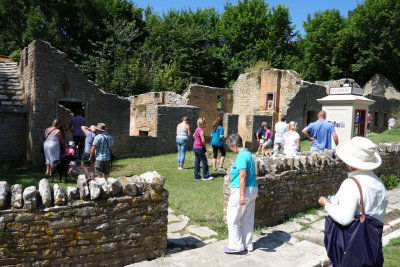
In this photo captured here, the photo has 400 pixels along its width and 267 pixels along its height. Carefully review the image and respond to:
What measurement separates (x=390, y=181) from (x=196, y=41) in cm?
2773

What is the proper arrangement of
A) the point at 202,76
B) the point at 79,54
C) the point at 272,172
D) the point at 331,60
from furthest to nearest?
the point at 202,76 < the point at 331,60 < the point at 79,54 < the point at 272,172

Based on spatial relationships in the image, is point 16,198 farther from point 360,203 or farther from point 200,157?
point 200,157

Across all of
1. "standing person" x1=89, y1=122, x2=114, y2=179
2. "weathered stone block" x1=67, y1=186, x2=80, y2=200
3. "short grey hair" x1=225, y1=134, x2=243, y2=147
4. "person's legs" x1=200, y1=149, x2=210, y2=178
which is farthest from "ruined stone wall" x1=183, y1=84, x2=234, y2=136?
"weathered stone block" x1=67, y1=186, x2=80, y2=200

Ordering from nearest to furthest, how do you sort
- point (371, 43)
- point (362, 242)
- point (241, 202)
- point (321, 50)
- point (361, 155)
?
1. point (362, 242)
2. point (361, 155)
3. point (241, 202)
4. point (371, 43)
5. point (321, 50)

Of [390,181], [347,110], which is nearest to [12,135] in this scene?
[347,110]

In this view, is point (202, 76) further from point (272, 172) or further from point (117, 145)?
point (272, 172)

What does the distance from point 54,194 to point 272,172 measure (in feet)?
12.2

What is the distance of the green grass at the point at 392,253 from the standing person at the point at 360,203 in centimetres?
186

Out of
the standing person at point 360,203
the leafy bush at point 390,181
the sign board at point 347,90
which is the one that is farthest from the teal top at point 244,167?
the leafy bush at point 390,181

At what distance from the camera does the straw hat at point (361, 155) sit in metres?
2.91

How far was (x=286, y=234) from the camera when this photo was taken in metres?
5.22

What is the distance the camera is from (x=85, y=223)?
3.68 meters

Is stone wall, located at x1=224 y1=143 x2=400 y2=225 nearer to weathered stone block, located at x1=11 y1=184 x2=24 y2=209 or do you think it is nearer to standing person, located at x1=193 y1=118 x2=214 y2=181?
standing person, located at x1=193 y1=118 x2=214 y2=181

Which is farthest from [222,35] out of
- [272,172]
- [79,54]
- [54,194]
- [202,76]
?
[54,194]
